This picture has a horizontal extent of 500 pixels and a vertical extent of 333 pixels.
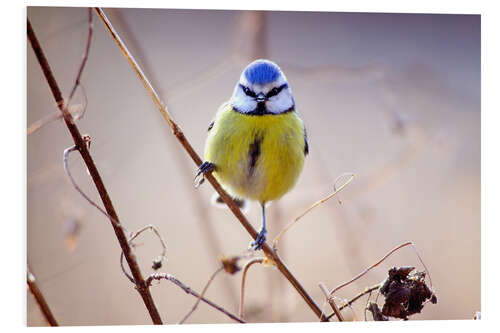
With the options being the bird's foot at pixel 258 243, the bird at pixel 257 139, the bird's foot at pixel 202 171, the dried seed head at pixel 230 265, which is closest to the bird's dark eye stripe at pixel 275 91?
the bird at pixel 257 139

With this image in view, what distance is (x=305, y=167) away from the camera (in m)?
2.09

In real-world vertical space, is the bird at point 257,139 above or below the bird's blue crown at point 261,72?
below

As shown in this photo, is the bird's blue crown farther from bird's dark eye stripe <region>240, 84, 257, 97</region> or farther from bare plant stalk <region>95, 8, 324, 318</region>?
bare plant stalk <region>95, 8, 324, 318</region>

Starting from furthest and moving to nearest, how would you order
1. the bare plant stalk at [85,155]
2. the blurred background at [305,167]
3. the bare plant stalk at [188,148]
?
1. the blurred background at [305,167]
2. the bare plant stalk at [188,148]
3. the bare plant stalk at [85,155]

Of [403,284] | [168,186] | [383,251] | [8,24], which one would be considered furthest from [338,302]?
[8,24]

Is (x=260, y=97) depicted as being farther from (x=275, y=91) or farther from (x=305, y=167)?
(x=305, y=167)

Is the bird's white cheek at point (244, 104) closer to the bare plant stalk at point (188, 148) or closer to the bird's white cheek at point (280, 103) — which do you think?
the bird's white cheek at point (280, 103)

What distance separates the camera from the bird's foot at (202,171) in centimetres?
A: 169

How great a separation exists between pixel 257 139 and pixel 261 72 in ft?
0.74

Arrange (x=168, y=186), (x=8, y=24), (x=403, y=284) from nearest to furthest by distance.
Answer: (x=403, y=284), (x=8, y=24), (x=168, y=186)

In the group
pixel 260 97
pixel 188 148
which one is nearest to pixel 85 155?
pixel 188 148

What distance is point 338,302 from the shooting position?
144 cm
